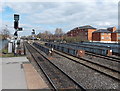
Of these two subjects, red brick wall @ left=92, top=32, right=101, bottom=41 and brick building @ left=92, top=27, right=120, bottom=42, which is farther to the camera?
red brick wall @ left=92, top=32, right=101, bottom=41

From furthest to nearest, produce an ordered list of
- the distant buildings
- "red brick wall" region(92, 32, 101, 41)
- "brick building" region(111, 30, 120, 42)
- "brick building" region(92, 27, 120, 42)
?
"red brick wall" region(92, 32, 101, 41)
the distant buildings
"brick building" region(92, 27, 120, 42)
"brick building" region(111, 30, 120, 42)

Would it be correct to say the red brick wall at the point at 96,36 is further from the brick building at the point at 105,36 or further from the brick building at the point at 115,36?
the brick building at the point at 115,36

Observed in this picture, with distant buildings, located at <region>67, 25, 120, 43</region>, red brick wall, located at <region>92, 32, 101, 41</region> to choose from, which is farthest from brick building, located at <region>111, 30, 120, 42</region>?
red brick wall, located at <region>92, 32, 101, 41</region>

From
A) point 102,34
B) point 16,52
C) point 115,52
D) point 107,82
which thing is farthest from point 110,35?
point 107,82

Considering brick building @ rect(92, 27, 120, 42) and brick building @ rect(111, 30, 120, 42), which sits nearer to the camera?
brick building @ rect(111, 30, 120, 42)

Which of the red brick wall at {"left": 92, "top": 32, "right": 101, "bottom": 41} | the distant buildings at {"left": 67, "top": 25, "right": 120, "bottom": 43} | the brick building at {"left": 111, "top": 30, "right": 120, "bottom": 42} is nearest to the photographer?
the brick building at {"left": 111, "top": 30, "right": 120, "bottom": 42}

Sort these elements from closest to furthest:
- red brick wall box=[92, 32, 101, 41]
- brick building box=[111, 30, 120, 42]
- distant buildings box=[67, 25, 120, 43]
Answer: brick building box=[111, 30, 120, 42] → distant buildings box=[67, 25, 120, 43] → red brick wall box=[92, 32, 101, 41]

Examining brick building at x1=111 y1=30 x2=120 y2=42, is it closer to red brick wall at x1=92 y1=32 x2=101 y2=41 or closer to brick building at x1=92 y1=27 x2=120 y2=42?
brick building at x1=92 y1=27 x2=120 y2=42

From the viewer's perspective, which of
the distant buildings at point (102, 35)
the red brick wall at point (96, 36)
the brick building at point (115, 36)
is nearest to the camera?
the brick building at point (115, 36)

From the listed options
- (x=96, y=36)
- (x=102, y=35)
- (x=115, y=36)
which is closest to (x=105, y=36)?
(x=102, y=35)

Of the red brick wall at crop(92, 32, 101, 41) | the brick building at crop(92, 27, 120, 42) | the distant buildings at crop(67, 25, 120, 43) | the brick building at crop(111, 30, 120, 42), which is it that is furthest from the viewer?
the red brick wall at crop(92, 32, 101, 41)

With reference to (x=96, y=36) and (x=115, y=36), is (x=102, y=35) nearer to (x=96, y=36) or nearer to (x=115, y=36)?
(x=96, y=36)

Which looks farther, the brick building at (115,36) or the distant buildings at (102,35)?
the distant buildings at (102,35)

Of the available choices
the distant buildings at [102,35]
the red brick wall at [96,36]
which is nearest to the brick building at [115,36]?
the distant buildings at [102,35]
